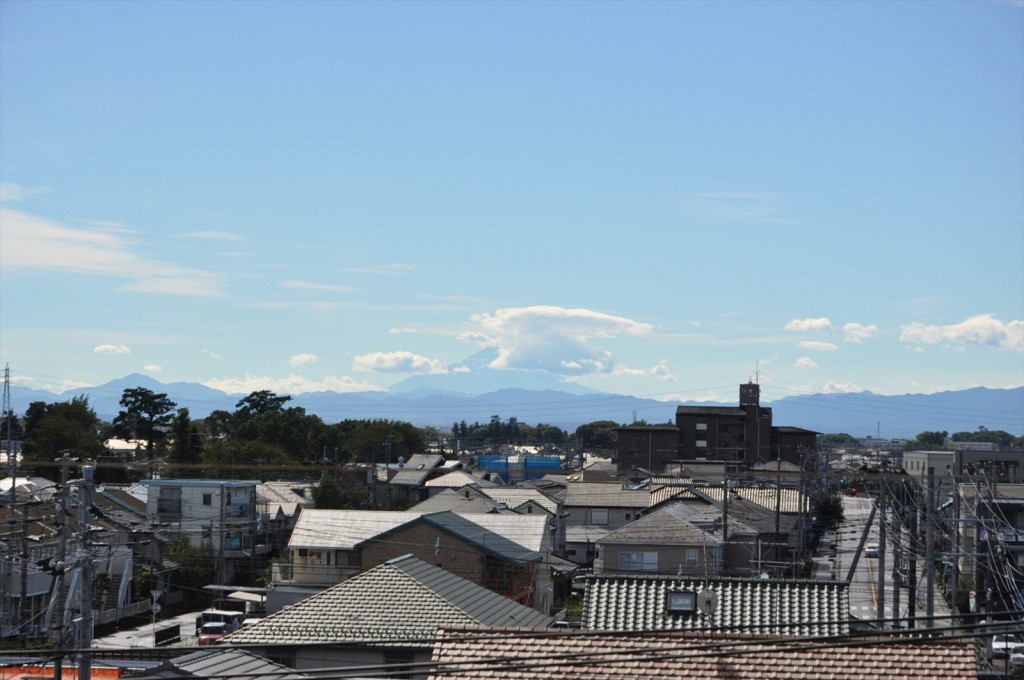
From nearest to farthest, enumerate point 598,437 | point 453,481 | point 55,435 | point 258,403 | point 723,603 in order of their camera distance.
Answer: point 723,603 < point 453,481 < point 55,435 < point 258,403 < point 598,437

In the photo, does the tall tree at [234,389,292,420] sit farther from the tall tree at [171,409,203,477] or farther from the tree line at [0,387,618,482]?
the tall tree at [171,409,203,477]

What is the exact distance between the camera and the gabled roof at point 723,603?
517 inches

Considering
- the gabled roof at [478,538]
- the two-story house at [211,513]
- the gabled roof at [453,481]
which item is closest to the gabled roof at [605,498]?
the gabled roof at [453,481]

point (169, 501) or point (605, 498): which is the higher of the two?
point (605, 498)

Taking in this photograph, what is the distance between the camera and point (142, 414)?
74938mm

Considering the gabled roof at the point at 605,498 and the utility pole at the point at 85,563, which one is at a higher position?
the utility pole at the point at 85,563

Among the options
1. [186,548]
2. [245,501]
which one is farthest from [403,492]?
[186,548]

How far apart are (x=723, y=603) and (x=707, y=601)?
1.07 meters

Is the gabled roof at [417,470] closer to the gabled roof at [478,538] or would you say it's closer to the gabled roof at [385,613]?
the gabled roof at [478,538]

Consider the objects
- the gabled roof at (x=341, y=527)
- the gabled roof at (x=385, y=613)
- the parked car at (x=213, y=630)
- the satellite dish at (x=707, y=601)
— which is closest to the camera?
the satellite dish at (x=707, y=601)

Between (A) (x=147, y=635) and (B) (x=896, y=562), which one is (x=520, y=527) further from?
(B) (x=896, y=562)

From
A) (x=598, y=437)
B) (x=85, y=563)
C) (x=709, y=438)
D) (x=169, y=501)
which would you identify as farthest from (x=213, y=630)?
(x=598, y=437)

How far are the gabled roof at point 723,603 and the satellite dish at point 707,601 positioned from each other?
28 centimetres

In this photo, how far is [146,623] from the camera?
33500 mm
